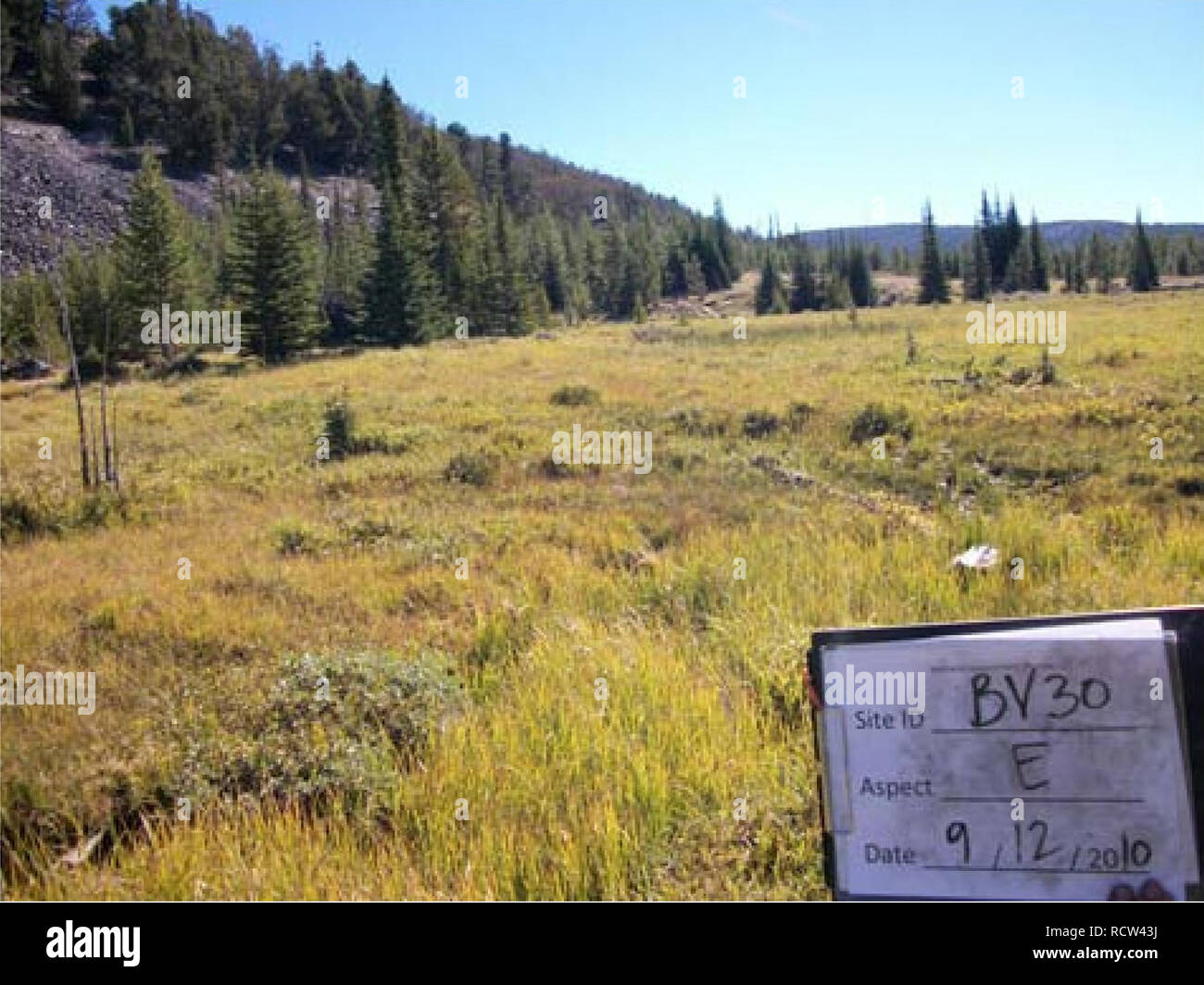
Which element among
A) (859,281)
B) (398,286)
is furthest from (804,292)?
(398,286)

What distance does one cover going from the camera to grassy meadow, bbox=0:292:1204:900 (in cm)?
330

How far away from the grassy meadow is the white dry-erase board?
2.51 feet

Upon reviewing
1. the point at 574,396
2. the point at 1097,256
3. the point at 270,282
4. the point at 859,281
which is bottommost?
the point at 574,396

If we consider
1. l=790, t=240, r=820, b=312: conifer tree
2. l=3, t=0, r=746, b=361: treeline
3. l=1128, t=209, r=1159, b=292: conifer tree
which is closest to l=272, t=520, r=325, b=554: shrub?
l=3, t=0, r=746, b=361: treeline

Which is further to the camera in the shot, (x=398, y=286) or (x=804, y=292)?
(x=804, y=292)

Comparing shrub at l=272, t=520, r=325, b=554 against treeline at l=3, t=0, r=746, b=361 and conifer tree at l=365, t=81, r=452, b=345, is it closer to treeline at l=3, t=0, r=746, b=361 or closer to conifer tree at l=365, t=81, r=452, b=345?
treeline at l=3, t=0, r=746, b=361

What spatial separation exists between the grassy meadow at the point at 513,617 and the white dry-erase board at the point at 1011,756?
0.77 m

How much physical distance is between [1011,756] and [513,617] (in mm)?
4222

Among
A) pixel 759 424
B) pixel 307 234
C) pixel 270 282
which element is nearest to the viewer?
pixel 759 424

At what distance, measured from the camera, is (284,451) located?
1579cm

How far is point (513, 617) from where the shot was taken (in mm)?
6137

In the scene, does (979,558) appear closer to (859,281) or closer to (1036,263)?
(1036,263)

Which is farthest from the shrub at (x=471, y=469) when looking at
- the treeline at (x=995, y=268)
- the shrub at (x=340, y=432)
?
the treeline at (x=995, y=268)

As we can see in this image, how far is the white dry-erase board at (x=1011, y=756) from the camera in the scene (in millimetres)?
2180
